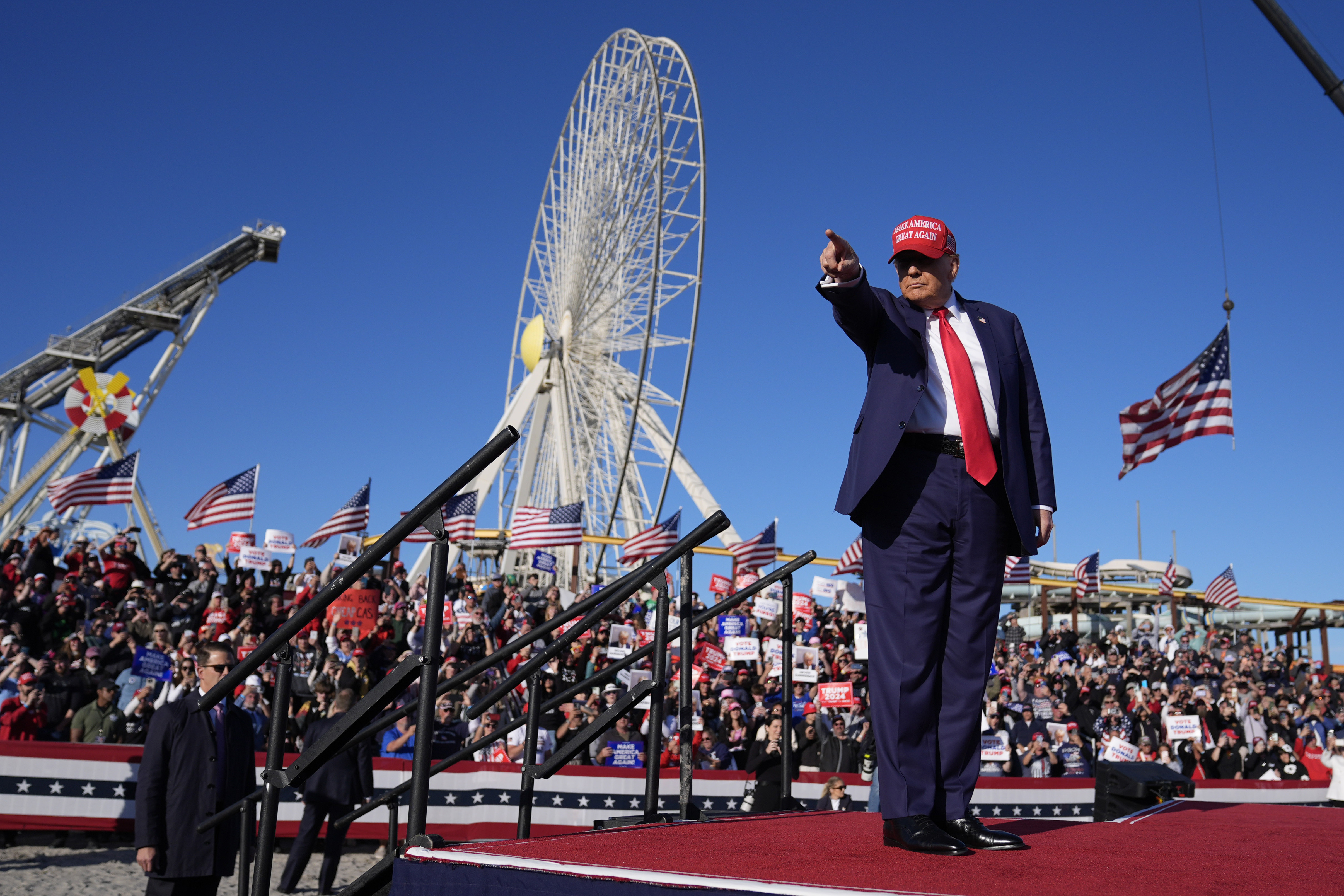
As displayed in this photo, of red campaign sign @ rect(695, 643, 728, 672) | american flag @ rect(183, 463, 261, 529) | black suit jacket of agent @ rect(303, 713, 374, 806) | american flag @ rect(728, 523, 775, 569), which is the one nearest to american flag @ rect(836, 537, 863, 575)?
american flag @ rect(728, 523, 775, 569)

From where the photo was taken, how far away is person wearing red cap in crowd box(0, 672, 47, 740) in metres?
9.42

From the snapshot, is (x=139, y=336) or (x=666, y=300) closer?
(x=666, y=300)

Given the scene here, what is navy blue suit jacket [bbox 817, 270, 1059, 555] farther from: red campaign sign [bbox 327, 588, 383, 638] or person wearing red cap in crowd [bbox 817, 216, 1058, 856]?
red campaign sign [bbox 327, 588, 383, 638]

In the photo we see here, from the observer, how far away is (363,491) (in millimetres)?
17984

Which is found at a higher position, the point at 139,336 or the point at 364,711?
the point at 139,336

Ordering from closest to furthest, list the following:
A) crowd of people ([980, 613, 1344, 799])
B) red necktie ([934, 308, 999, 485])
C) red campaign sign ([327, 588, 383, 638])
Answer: red necktie ([934, 308, 999, 485]) < crowd of people ([980, 613, 1344, 799]) < red campaign sign ([327, 588, 383, 638])

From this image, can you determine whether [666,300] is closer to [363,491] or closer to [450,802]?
[363,491]

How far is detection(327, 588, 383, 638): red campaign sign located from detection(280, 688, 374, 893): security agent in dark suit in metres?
6.05

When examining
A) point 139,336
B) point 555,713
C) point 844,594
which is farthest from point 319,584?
point 139,336

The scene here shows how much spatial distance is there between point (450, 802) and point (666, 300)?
15098mm

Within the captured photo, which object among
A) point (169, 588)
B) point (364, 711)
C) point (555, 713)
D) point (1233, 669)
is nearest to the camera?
point (364, 711)

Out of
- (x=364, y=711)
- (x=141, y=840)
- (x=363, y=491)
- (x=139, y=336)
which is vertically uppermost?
(x=139, y=336)

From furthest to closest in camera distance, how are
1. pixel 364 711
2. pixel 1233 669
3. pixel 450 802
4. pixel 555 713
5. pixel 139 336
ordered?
pixel 139 336 → pixel 1233 669 → pixel 555 713 → pixel 450 802 → pixel 364 711

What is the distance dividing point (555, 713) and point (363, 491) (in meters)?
7.25
